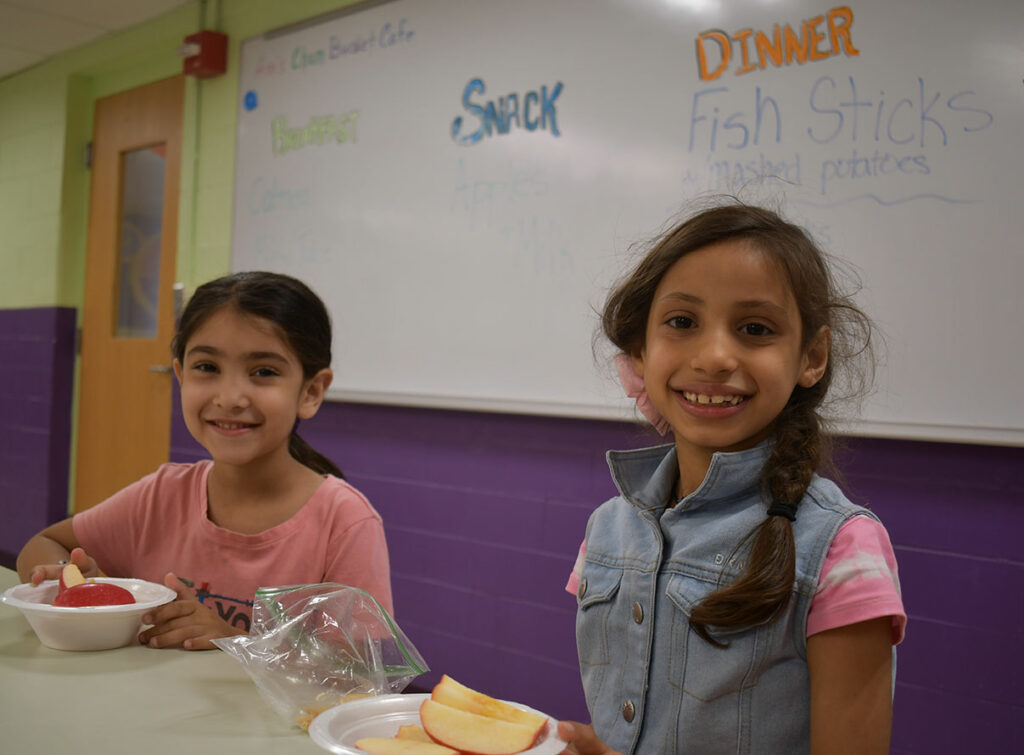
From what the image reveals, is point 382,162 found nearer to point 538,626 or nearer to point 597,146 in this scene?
point 597,146

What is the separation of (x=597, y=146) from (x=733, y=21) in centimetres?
44

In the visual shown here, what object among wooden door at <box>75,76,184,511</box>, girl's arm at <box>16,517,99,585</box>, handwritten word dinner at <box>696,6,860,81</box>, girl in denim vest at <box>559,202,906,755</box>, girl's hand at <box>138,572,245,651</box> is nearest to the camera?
girl in denim vest at <box>559,202,906,755</box>

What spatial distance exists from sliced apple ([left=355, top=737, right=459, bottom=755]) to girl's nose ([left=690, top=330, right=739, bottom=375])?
0.45 meters

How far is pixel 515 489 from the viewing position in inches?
99.1

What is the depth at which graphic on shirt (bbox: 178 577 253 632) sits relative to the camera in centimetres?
135

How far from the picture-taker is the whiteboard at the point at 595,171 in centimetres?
178

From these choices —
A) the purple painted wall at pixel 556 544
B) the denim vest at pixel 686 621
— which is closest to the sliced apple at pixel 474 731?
the denim vest at pixel 686 621

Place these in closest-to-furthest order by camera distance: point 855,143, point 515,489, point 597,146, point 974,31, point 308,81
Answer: point 974,31, point 855,143, point 597,146, point 515,489, point 308,81

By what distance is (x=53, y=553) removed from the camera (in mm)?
1446

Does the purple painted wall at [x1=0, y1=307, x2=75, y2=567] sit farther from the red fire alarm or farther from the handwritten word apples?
the handwritten word apples

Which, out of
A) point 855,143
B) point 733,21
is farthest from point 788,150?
point 733,21

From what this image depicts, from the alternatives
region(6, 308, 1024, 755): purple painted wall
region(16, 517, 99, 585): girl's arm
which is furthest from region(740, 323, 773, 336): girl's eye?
region(6, 308, 1024, 755): purple painted wall

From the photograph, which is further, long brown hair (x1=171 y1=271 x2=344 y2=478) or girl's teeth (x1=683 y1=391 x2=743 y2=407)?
long brown hair (x1=171 y1=271 x2=344 y2=478)

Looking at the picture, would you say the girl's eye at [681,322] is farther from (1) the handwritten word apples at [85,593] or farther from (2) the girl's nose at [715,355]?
(1) the handwritten word apples at [85,593]
